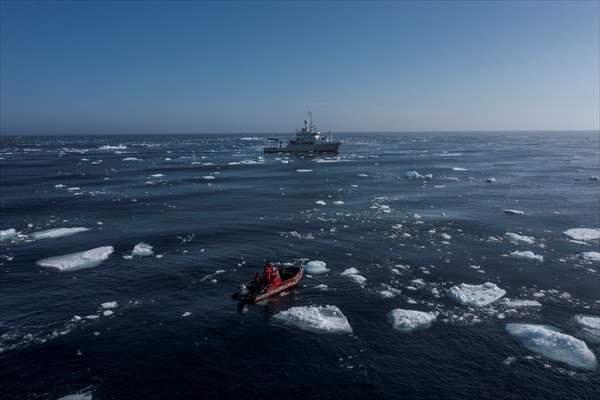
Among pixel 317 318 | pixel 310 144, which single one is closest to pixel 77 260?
Result: pixel 317 318

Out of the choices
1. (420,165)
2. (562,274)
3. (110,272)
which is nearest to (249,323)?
(110,272)

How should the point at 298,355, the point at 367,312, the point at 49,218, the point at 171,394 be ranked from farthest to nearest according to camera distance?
the point at 49,218 → the point at 367,312 → the point at 298,355 → the point at 171,394

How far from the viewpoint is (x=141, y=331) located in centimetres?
1753

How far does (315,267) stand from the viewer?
2466 cm

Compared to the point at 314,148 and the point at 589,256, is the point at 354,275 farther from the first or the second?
the point at 314,148

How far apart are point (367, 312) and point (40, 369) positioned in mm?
13618

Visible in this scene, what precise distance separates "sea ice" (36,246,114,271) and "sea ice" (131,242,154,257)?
1.68 m

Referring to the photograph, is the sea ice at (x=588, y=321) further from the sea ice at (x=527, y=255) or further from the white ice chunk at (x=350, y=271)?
the white ice chunk at (x=350, y=271)

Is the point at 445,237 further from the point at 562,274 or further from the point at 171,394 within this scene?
the point at 171,394

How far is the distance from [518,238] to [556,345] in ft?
55.2

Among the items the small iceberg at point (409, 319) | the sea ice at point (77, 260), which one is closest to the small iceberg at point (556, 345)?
the small iceberg at point (409, 319)

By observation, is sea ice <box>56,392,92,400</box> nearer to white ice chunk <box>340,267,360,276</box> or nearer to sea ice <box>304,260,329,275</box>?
sea ice <box>304,260,329,275</box>

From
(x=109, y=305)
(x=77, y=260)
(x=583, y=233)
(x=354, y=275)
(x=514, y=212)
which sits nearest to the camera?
(x=109, y=305)

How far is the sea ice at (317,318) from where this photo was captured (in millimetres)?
17608
